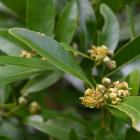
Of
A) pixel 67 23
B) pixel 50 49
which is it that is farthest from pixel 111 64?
pixel 50 49

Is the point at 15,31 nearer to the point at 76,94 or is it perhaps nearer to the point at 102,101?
the point at 102,101

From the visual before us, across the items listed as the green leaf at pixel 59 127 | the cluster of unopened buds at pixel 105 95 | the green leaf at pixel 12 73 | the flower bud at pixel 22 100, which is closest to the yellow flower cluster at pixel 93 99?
the cluster of unopened buds at pixel 105 95

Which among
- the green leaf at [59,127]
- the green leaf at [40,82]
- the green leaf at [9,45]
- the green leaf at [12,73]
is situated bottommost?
the green leaf at [59,127]

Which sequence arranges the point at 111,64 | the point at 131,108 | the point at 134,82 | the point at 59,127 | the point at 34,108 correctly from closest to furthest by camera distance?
the point at 131,108 → the point at 134,82 → the point at 111,64 → the point at 59,127 → the point at 34,108

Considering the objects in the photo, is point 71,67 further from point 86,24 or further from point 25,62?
point 86,24

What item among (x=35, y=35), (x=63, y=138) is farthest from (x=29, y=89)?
(x=35, y=35)

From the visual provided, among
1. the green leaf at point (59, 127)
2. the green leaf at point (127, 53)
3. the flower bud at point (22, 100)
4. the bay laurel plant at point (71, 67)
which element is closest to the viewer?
the bay laurel plant at point (71, 67)

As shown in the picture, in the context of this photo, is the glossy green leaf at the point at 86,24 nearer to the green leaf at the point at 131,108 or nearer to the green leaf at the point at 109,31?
the green leaf at the point at 109,31
